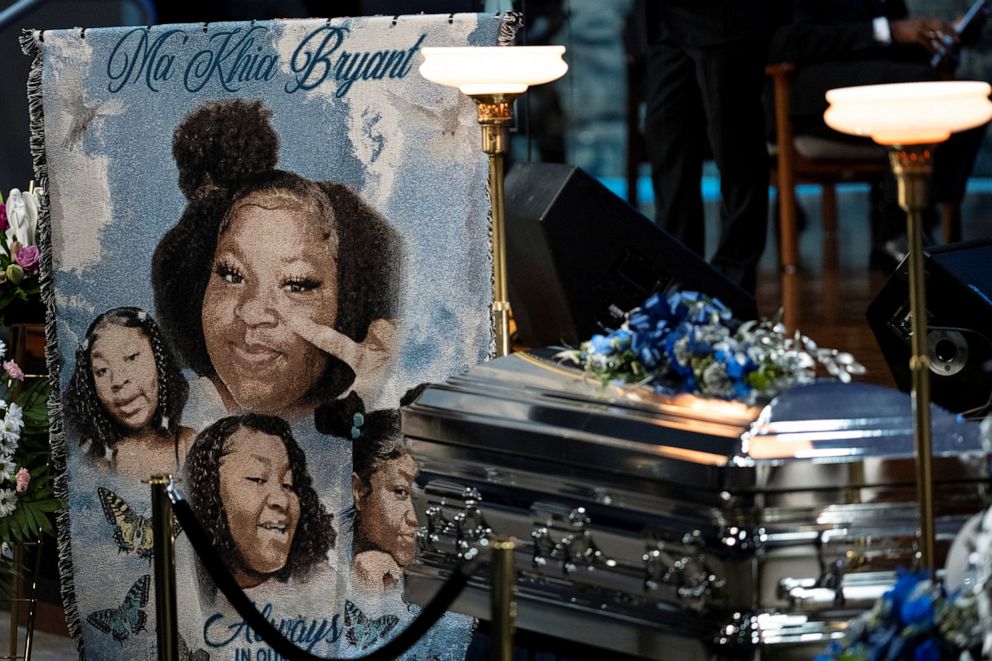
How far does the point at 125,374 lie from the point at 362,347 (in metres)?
0.50

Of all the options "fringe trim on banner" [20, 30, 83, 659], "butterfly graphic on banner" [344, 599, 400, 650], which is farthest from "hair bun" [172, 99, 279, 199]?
"butterfly graphic on banner" [344, 599, 400, 650]

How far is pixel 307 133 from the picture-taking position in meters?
2.96

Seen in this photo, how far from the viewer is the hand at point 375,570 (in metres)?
2.93

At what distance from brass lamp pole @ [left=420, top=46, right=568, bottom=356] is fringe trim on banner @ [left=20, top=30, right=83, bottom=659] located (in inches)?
32.6

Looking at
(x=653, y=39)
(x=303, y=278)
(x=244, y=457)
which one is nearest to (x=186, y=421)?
(x=244, y=457)

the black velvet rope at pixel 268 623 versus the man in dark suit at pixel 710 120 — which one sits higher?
the man in dark suit at pixel 710 120

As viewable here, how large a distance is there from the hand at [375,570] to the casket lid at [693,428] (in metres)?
0.62

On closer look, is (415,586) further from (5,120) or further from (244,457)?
(5,120)

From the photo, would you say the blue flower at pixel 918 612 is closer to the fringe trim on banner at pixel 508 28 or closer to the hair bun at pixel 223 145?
the fringe trim on banner at pixel 508 28

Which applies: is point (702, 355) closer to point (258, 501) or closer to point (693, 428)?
point (693, 428)

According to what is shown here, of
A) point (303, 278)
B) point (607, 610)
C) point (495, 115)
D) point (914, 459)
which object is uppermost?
point (495, 115)

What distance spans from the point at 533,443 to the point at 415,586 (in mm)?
469

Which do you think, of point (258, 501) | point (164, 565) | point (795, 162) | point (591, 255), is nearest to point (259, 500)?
point (258, 501)

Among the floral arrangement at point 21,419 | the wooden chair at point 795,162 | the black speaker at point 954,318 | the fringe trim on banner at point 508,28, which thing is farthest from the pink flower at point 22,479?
the wooden chair at point 795,162
